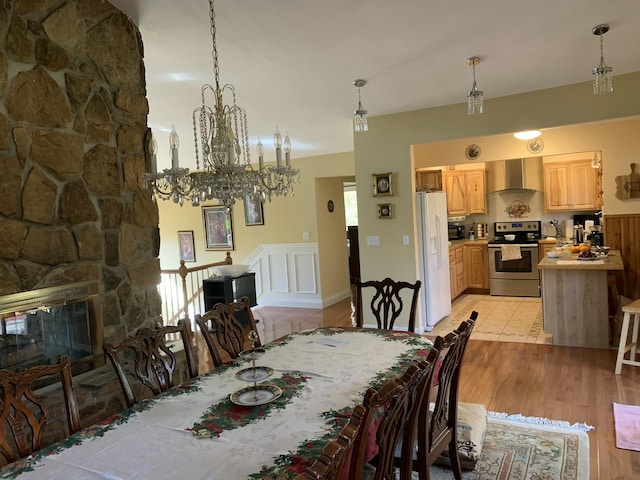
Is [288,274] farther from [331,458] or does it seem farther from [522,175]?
[331,458]

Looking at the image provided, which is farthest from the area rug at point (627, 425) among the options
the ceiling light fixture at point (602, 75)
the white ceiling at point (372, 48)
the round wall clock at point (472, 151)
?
the round wall clock at point (472, 151)

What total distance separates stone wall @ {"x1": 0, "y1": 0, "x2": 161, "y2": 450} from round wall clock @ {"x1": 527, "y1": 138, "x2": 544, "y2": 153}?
5.14 metres

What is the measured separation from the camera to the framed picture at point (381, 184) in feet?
16.8

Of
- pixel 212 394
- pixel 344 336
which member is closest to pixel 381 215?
pixel 344 336

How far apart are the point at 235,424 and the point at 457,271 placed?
602 cm

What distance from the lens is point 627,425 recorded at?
2.79 meters

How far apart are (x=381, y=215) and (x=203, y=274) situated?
3.48 meters

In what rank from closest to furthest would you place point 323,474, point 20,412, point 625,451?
point 323,474
point 20,412
point 625,451

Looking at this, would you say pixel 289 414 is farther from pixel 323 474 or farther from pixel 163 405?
pixel 323 474

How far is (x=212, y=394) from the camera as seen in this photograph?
1.88m

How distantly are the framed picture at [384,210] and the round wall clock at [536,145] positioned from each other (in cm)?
249

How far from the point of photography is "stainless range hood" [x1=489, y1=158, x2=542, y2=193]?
23.7ft

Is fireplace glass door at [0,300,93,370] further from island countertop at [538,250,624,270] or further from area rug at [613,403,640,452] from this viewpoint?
island countertop at [538,250,624,270]

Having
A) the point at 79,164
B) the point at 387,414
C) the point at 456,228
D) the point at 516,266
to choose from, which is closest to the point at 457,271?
the point at 516,266
